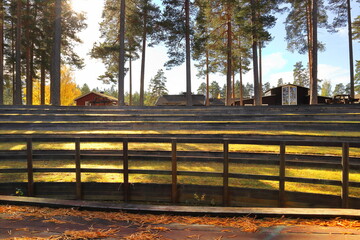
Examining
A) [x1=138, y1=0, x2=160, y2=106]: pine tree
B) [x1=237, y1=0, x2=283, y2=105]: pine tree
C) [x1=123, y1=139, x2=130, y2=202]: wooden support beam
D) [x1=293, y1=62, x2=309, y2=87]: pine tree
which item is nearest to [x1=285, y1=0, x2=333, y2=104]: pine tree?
[x1=237, y1=0, x2=283, y2=105]: pine tree

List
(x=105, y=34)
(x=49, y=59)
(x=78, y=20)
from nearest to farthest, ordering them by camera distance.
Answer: (x=78, y=20) → (x=105, y=34) → (x=49, y=59)

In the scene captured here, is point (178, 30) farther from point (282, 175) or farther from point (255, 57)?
point (282, 175)

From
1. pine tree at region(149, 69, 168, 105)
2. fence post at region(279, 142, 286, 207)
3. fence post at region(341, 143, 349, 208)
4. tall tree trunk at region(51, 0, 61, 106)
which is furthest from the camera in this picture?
pine tree at region(149, 69, 168, 105)

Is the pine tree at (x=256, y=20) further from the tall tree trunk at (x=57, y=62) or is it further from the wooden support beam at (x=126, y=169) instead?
the wooden support beam at (x=126, y=169)

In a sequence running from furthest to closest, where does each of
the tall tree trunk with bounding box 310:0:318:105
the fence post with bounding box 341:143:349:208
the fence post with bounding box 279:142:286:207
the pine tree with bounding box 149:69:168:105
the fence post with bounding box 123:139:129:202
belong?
1. the pine tree with bounding box 149:69:168:105
2. the tall tree trunk with bounding box 310:0:318:105
3. the fence post with bounding box 123:139:129:202
4. the fence post with bounding box 279:142:286:207
5. the fence post with bounding box 341:143:349:208

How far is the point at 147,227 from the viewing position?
281 cm

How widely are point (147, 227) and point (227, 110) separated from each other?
1168 centimetres

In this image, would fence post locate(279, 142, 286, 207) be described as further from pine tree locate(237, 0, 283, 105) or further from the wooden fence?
pine tree locate(237, 0, 283, 105)

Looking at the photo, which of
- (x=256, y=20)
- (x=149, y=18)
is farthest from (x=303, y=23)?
(x=149, y=18)

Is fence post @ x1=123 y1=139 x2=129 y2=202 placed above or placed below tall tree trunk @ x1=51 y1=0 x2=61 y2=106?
below

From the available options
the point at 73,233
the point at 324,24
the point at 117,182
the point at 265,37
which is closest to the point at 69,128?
the point at 117,182

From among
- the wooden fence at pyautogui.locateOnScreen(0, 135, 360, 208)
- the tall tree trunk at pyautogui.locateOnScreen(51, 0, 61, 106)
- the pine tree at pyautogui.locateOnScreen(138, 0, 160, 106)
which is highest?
the pine tree at pyautogui.locateOnScreen(138, 0, 160, 106)

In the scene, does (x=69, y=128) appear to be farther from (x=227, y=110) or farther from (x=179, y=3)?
(x=179, y=3)

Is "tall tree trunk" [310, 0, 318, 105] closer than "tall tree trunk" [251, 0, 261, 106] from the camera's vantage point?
Yes
